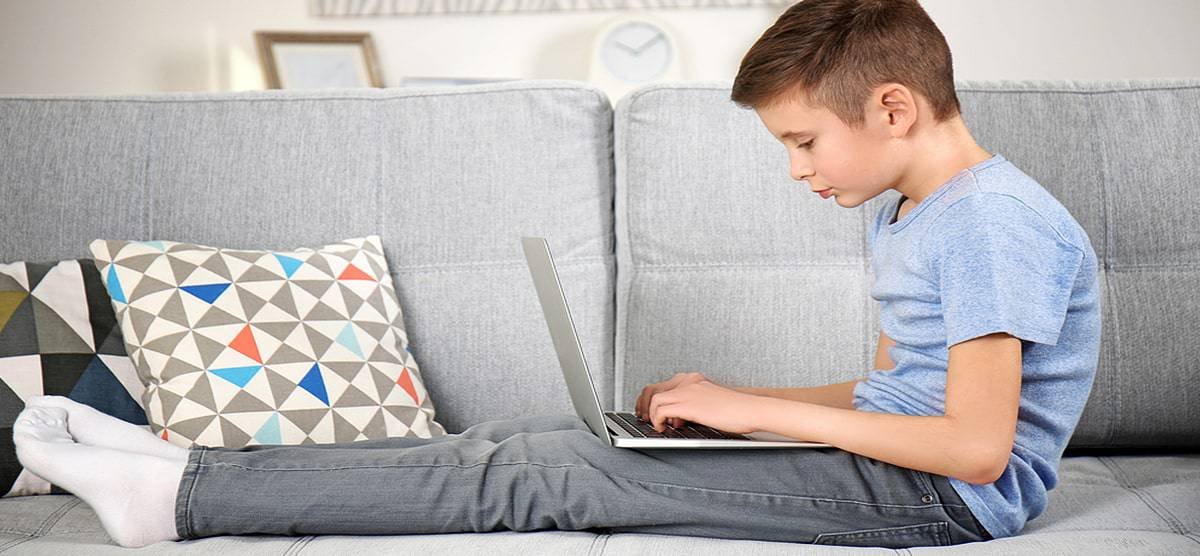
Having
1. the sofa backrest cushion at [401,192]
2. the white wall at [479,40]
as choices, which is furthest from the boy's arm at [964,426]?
the white wall at [479,40]

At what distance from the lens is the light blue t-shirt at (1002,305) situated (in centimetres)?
101

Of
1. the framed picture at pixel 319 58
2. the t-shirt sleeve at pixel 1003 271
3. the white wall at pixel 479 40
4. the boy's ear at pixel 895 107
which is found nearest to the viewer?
the t-shirt sleeve at pixel 1003 271

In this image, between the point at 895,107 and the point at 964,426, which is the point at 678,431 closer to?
the point at 964,426

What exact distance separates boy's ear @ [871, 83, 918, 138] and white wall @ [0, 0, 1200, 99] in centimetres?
217

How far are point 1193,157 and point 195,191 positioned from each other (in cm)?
146

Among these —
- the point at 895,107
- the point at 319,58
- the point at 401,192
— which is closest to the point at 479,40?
the point at 319,58

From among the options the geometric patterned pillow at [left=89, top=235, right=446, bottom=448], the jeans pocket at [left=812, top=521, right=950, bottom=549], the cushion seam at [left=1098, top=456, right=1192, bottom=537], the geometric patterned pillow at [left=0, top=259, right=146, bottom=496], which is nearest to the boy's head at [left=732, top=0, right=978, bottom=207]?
the jeans pocket at [left=812, top=521, right=950, bottom=549]

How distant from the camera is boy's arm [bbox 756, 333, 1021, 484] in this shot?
100cm

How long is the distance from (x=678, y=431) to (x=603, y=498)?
0.45 feet

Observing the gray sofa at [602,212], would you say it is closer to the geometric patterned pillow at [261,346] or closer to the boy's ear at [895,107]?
the geometric patterned pillow at [261,346]

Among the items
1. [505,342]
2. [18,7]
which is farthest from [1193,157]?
[18,7]

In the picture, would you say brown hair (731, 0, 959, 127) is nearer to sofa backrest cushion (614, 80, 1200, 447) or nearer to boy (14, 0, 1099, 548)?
boy (14, 0, 1099, 548)

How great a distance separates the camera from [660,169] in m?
1.58

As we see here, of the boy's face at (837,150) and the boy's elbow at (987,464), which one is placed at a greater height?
the boy's face at (837,150)
